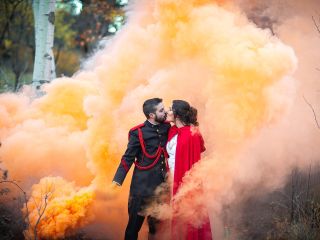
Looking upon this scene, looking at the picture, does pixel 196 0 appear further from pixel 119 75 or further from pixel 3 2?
pixel 3 2

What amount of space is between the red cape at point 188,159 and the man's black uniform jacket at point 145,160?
0.31m

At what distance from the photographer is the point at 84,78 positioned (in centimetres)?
1055

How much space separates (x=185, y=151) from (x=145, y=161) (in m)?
0.65

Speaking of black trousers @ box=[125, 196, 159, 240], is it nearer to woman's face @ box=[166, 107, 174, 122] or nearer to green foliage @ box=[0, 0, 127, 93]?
woman's face @ box=[166, 107, 174, 122]

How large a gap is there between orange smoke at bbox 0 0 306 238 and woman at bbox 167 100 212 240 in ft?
0.47

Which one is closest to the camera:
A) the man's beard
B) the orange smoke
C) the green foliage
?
the man's beard

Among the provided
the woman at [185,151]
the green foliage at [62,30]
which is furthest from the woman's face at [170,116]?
the green foliage at [62,30]

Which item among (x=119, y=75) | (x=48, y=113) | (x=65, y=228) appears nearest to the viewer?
(x=65, y=228)

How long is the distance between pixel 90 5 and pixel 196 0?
11.9 metres

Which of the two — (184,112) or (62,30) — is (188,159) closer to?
(184,112)

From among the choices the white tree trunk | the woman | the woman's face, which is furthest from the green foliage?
the woman

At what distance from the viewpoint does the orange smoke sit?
650cm

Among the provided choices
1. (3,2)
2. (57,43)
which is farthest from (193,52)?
(57,43)

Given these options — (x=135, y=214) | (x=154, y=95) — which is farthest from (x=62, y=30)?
(x=135, y=214)
